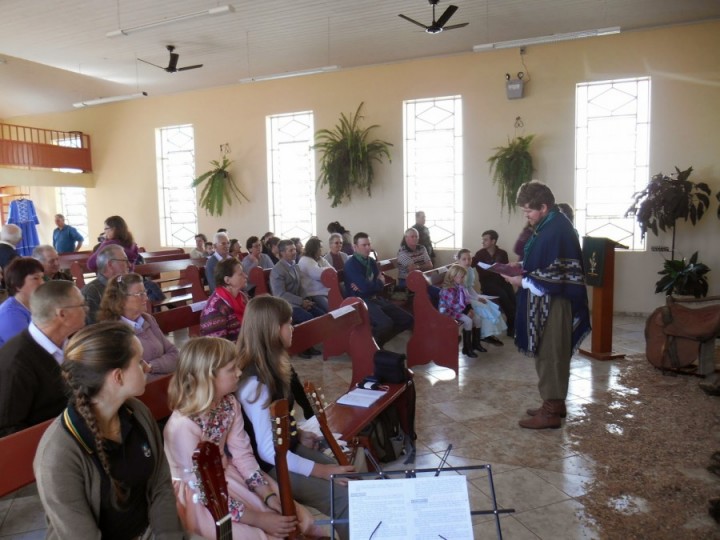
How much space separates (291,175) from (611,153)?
5.07 meters

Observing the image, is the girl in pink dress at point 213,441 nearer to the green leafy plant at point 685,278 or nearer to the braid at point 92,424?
the braid at point 92,424

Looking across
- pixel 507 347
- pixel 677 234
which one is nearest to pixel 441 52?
pixel 677 234

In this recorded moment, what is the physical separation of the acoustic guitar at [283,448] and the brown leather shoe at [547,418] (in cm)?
221

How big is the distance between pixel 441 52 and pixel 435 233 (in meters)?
2.66

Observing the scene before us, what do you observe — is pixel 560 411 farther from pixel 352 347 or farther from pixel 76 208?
pixel 76 208

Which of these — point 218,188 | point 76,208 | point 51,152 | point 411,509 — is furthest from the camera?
point 76,208

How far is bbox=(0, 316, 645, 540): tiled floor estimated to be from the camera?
273 centimetres

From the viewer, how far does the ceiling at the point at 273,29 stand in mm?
6680

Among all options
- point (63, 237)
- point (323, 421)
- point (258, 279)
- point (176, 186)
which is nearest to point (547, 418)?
point (323, 421)

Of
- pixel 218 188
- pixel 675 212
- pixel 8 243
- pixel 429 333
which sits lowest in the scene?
pixel 429 333

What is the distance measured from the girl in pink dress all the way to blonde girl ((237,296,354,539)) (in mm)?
123

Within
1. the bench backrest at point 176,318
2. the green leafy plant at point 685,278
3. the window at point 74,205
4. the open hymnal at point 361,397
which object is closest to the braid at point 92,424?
the open hymnal at point 361,397

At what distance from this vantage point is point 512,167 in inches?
307

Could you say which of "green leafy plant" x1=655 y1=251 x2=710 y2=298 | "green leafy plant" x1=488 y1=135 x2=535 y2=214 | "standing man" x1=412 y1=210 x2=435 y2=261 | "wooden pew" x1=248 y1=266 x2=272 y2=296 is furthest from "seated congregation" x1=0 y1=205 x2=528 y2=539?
"green leafy plant" x1=655 y1=251 x2=710 y2=298
